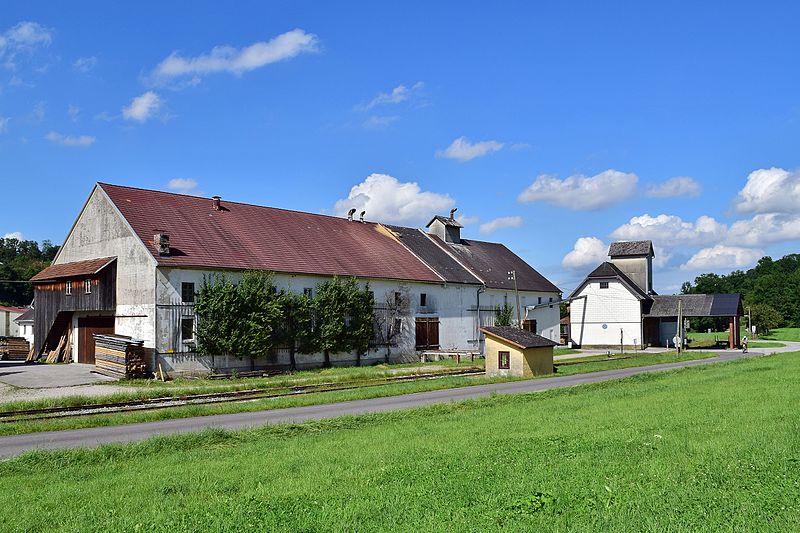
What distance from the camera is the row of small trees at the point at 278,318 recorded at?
35.0 meters

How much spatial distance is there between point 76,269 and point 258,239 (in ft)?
33.0

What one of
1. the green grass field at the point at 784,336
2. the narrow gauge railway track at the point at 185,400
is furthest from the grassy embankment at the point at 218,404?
the green grass field at the point at 784,336

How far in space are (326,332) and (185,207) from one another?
10958 mm

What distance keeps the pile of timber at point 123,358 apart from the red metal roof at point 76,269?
A: 439 centimetres

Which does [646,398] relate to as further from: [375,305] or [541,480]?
[375,305]

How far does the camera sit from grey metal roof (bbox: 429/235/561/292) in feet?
186

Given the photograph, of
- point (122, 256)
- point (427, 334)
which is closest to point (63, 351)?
point (122, 256)

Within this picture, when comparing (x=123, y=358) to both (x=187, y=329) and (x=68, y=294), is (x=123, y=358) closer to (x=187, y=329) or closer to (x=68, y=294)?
(x=187, y=329)

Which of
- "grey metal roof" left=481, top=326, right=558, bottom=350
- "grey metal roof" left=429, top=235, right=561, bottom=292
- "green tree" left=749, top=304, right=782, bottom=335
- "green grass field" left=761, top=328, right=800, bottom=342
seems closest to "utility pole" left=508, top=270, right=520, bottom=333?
"grey metal roof" left=429, top=235, right=561, bottom=292

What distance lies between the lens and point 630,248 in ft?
219

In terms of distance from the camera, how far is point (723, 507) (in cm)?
802

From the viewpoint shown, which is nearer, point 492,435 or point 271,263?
point 492,435

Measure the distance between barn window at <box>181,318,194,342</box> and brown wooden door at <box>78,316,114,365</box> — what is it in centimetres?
580

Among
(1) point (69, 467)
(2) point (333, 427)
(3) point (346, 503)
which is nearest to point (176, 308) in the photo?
(2) point (333, 427)
